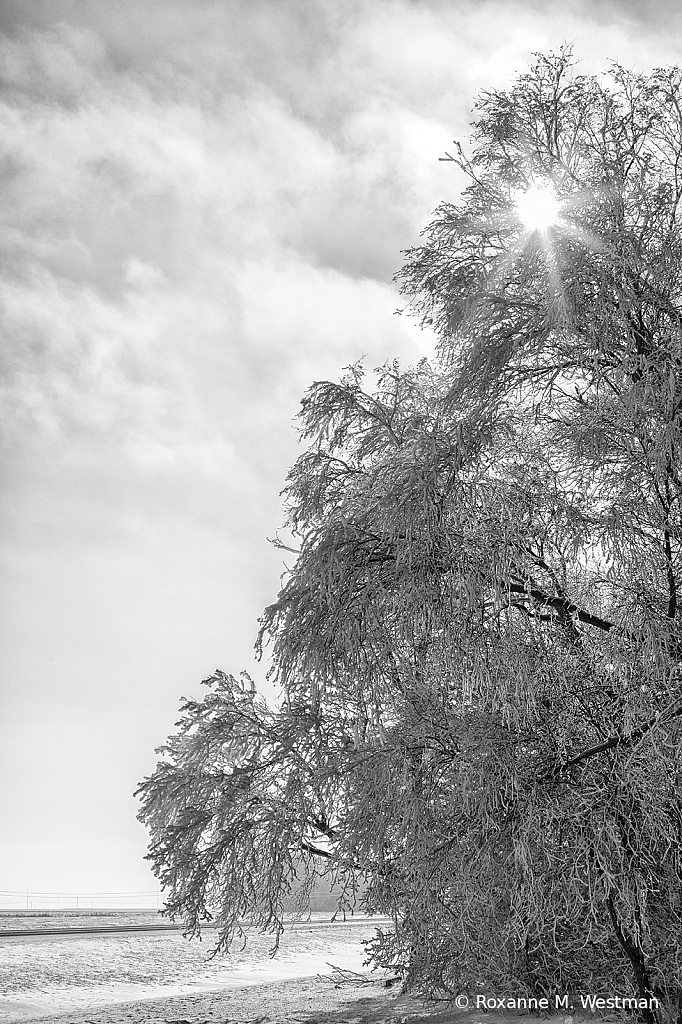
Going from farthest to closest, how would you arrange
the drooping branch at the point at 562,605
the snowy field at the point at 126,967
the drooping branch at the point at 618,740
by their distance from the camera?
the snowy field at the point at 126,967, the drooping branch at the point at 562,605, the drooping branch at the point at 618,740

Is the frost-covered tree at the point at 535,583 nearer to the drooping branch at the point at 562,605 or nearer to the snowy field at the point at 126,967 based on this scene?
the drooping branch at the point at 562,605

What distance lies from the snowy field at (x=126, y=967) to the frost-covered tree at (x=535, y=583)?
372cm

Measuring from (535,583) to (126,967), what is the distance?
1685 cm

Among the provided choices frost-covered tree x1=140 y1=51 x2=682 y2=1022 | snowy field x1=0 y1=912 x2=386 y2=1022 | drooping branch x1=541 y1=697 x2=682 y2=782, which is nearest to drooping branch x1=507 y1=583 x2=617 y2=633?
frost-covered tree x1=140 y1=51 x2=682 y2=1022

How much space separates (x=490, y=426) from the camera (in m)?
8.14

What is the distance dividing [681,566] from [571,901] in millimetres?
2915

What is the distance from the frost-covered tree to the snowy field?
3.72m

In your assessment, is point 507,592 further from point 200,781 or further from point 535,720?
point 200,781

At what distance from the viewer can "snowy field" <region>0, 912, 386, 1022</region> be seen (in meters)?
14.9

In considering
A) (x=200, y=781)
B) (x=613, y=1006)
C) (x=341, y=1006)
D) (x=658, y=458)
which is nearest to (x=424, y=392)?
(x=658, y=458)

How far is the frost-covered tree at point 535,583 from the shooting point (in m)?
6.95

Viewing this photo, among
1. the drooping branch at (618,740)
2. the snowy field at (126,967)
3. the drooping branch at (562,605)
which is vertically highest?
the drooping branch at (562,605)

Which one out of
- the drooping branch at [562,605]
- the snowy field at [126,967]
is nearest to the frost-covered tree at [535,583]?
the drooping branch at [562,605]

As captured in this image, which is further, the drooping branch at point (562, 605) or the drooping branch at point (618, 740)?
the drooping branch at point (562, 605)
